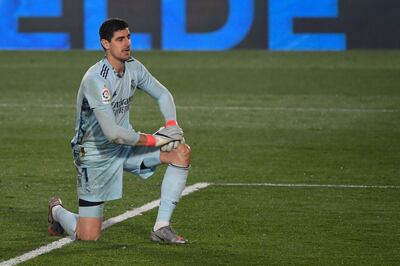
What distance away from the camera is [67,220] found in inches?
372

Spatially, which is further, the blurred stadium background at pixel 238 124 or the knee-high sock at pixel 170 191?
the blurred stadium background at pixel 238 124

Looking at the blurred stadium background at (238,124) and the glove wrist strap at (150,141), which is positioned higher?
the glove wrist strap at (150,141)

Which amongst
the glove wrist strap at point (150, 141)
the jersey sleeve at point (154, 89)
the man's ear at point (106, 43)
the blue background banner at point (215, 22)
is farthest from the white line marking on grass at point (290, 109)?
the blue background banner at point (215, 22)

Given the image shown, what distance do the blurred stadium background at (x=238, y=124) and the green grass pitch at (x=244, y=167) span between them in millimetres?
24

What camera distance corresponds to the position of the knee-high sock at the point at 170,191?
9203 mm

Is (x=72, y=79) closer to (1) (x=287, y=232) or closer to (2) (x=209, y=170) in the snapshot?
(2) (x=209, y=170)

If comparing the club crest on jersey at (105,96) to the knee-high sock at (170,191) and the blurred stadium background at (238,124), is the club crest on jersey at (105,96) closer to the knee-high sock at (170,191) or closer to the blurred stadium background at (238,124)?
the knee-high sock at (170,191)

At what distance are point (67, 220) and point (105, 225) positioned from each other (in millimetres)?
537

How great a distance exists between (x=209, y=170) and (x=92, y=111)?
3974 mm

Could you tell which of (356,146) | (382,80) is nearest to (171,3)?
(382,80)

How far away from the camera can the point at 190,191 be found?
465 inches

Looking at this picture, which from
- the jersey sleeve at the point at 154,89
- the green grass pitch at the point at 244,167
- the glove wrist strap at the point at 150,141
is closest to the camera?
the green grass pitch at the point at 244,167

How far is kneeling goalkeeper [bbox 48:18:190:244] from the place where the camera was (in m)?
9.16

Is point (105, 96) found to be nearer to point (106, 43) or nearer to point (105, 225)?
point (106, 43)
